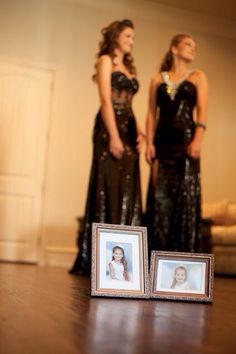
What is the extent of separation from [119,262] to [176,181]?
5.23ft

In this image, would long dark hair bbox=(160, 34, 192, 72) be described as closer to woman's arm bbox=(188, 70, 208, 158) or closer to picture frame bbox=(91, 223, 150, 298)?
woman's arm bbox=(188, 70, 208, 158)

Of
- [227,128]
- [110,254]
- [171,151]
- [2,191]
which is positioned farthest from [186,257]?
[227,128]

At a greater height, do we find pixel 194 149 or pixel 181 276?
pixel 194 149

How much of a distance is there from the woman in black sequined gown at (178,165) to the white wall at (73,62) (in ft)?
6.67

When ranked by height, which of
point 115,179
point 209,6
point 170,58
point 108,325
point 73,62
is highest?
point 209,6

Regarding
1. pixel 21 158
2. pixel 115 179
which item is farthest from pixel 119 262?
pixel 21 158

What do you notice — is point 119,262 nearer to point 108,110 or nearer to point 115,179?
point 115,179

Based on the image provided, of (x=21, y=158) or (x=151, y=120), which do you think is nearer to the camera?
(x=151, y=120)

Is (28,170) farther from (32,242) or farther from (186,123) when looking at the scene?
(186,123)

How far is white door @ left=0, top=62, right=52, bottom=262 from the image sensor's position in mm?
5137

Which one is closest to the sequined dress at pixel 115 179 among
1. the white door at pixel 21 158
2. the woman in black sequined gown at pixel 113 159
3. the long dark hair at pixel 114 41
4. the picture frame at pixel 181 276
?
the woman in black sequined gown at pixel 113 159

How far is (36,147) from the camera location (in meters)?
5.26

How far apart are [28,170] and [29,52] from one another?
3.74 ft

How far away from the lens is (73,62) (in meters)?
5.42
